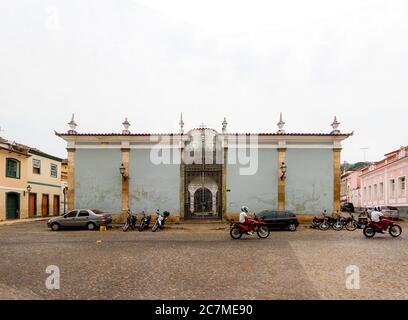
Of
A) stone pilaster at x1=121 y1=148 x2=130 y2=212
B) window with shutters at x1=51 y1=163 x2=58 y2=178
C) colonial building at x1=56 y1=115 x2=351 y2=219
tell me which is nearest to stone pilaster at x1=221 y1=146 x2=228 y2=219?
colonial building at x1=56 y1=115 x2=351 y2=219

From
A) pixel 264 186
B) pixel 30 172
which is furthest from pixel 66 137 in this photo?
pixel 264 186

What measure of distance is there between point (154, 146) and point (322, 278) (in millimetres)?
15420

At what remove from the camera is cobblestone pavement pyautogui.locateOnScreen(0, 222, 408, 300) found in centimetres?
564

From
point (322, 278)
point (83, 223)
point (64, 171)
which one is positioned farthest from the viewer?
point (64, 171)

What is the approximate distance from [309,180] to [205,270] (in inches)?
565

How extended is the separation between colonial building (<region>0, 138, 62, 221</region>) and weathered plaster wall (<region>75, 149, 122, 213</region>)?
9.14m

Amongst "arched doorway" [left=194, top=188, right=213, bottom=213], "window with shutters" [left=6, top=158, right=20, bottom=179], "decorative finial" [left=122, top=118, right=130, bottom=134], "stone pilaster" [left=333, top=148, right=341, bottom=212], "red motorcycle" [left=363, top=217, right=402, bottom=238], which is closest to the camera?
"red motorcycle" [left=363, top=217, right=402, bottom=238]

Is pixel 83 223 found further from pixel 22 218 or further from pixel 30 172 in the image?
pixel 30 172

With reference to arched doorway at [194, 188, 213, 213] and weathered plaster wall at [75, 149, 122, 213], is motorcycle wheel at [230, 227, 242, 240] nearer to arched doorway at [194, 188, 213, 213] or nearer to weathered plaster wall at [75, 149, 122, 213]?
arched doorway at [194, 188, 213, 213]

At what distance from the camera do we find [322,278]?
654 centimetres
